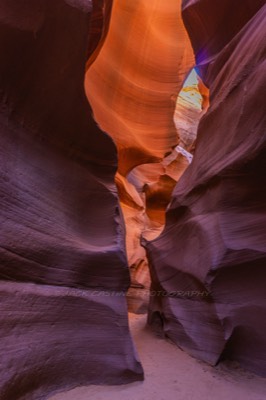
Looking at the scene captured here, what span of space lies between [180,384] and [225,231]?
191cm

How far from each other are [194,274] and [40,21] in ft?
12.0

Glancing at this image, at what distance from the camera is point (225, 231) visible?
421 cm

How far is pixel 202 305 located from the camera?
4.40 m

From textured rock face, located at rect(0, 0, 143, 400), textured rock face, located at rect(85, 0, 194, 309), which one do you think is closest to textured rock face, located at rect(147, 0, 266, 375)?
textured rock face, located at rect(0, 0, 143, 400)

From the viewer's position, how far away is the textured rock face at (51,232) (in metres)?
2.78

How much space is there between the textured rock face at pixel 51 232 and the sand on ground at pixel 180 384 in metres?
0.18

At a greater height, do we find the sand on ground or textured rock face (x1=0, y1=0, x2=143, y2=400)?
textured rock face (x1=0, y1=0, x2=143, y2=400)

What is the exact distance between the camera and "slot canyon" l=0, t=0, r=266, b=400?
2.96 meters

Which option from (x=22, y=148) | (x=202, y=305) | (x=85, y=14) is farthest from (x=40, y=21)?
(x=202, y=305)

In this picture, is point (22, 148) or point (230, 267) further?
point (230, 267)

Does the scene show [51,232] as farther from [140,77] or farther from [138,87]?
[140,77]

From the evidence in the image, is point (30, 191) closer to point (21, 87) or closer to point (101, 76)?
point (21, 87)

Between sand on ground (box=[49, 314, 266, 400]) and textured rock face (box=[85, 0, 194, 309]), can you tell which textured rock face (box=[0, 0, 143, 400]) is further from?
textured rock face (box=[85, 0, 194, 309])

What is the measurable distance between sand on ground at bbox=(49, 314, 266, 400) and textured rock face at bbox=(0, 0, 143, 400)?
0.58ft
